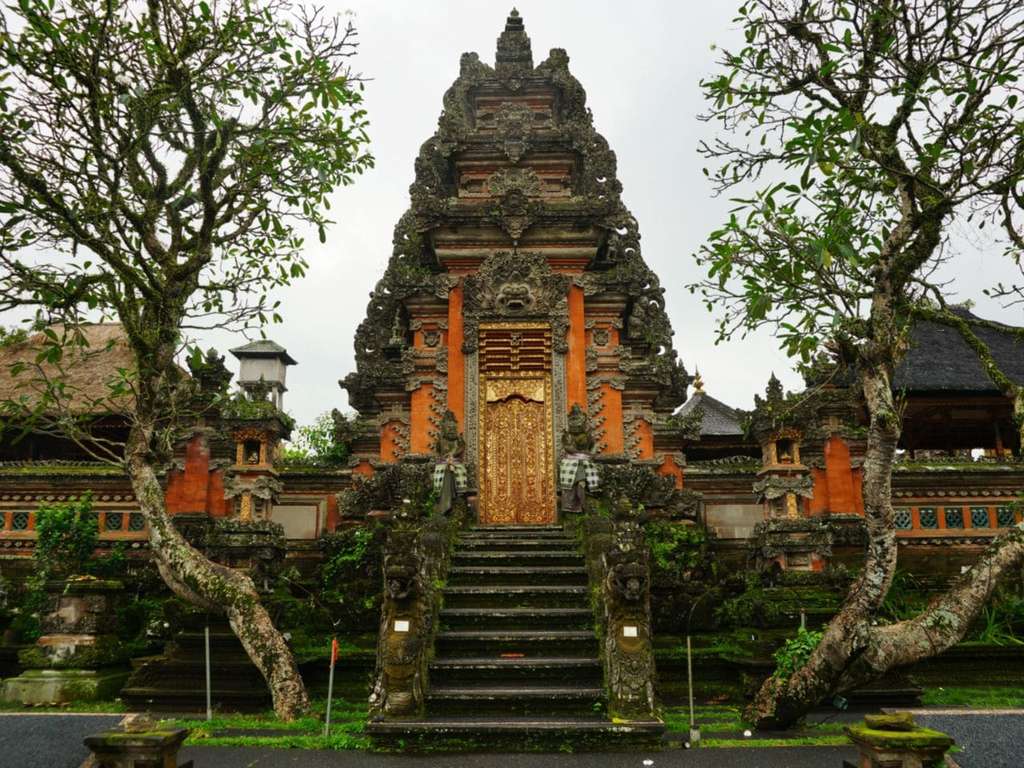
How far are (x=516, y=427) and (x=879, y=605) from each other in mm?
6624

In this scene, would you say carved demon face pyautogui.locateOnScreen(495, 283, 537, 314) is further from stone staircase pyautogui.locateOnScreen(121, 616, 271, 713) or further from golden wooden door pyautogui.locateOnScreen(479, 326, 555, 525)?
stone staircase pyautogui.locateOnScreen(121, 616, 271, 713)

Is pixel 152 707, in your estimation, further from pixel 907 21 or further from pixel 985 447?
pixel 985 447

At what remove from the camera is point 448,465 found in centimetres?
1052

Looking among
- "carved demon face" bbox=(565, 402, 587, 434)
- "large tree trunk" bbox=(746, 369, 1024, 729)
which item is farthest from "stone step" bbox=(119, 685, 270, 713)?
"large tree trunk" bbox=(746, 369, 1024, 729)

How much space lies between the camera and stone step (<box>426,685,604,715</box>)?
6.80m

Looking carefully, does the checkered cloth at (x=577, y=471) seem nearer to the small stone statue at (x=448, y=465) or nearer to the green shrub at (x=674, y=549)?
the green shrub at (x=674, y=549)

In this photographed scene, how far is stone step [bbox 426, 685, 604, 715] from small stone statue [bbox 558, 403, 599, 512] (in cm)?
347

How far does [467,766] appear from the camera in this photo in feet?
19.2

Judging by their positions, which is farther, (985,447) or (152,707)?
(985,447)

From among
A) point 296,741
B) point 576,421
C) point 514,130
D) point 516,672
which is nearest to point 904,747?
point 516,672

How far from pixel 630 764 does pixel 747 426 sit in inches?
182

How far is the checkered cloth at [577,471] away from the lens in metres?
10.4

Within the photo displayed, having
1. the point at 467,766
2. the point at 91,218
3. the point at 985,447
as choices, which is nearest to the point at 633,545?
the point at 467,766

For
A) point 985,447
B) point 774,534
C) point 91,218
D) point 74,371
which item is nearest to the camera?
point 91,218
